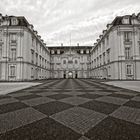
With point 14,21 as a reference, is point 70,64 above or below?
below

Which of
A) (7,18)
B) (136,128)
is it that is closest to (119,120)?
(136,128)

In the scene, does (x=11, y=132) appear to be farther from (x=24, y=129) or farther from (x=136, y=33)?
(x=136, y=33)

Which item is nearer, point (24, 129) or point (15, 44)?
point (24, 129)

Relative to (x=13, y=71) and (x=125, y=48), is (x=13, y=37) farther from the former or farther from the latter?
(x=125, y=48)

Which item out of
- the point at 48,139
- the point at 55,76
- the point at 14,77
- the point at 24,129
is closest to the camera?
the point at 48,139

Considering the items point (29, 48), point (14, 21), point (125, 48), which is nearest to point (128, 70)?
point (125, 48)

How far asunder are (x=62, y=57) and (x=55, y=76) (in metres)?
9.92

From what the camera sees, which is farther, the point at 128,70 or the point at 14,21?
the point at 14,21

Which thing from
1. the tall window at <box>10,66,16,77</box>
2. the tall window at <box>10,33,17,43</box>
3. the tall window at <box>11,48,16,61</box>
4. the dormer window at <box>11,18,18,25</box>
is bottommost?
the tall window at <box>10,66,16,77</box>

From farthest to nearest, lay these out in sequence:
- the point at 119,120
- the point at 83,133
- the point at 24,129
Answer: the point at 119,120
the point at 24,129
the point at 83,133

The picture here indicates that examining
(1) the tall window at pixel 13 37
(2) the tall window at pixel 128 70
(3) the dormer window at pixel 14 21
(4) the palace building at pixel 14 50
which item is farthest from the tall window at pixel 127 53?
(3) the dormer window at pixel 14 21

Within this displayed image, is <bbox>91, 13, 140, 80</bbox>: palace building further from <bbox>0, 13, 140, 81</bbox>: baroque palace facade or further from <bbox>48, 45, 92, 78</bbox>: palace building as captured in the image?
<bbox>48, 45, 92, 78</bbox>: palace building

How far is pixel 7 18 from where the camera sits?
22406mm

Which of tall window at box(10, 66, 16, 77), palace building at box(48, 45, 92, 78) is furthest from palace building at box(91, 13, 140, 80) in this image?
palace building at box(48, 45, 92, 78)
